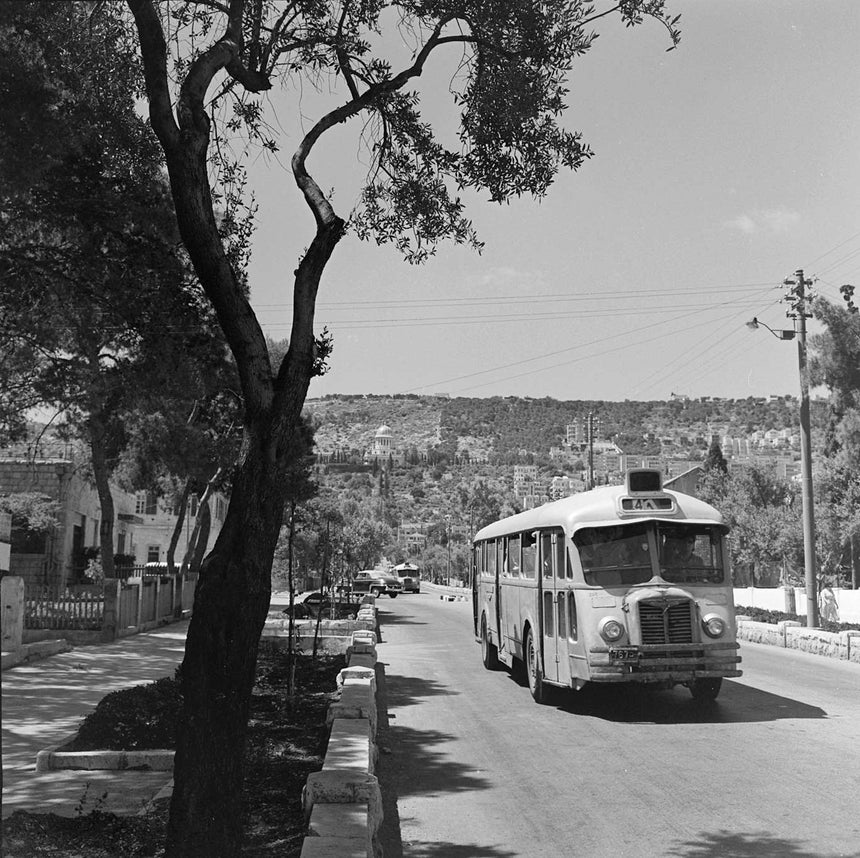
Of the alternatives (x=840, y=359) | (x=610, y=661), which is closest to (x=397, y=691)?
(x=610, y=661)

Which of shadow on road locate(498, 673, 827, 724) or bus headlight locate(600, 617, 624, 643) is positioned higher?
bus headlight locate(600, 617, 624, 643)

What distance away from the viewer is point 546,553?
44.2ft

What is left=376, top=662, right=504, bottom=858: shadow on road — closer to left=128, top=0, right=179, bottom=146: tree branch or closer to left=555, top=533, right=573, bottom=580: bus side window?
left=555, top=533, right=573, bottom=580: bus side window

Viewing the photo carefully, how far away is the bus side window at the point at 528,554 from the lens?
14125 mm

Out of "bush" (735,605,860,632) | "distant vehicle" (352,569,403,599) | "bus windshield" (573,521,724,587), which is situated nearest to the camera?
"bus windshield" (573,521,724,587)

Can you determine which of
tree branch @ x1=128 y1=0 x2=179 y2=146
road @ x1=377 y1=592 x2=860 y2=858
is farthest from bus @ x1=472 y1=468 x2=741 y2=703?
tree branch @ x1=128 y1=0 x2=179 y2=146

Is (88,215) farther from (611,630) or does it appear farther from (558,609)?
(611,630)

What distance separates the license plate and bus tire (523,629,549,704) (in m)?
1.98

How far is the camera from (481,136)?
8570 mm

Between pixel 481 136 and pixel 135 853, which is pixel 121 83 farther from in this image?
pixel 135 853

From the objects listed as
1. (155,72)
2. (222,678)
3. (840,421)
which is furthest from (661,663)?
(840,421)

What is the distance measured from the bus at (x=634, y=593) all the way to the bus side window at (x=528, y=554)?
0.44m

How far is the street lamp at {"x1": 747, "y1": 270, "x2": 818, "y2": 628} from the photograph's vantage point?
2475cm

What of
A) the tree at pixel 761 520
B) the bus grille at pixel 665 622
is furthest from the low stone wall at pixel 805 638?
the tree at pixel 761 520
